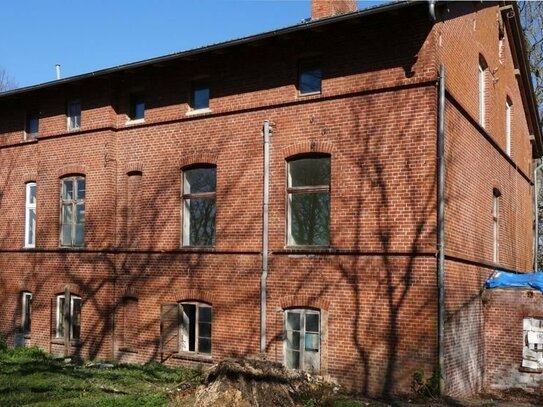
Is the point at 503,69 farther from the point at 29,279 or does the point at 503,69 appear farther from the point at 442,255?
the point at 29,279

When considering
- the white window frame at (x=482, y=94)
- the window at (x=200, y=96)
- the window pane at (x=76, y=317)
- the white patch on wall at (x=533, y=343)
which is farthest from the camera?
the window pane at (x=76, y=317)

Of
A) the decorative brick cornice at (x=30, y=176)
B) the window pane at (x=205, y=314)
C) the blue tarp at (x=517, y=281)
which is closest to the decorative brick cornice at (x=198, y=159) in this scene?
the window pane at (x=205, y=314)

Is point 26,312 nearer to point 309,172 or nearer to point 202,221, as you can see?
point 202,221

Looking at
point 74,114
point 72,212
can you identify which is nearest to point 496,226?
point 72,212

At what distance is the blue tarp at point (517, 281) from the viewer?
1375 centimetres

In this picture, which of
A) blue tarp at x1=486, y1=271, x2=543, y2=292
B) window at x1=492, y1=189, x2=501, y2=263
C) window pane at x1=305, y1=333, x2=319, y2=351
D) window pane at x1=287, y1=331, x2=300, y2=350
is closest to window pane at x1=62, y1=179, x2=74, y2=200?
window pane at x1=287, y1=331, x2=300, y2=350

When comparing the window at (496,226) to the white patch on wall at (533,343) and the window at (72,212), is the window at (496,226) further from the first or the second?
the window at (72,212)

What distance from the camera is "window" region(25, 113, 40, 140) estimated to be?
19.6 m

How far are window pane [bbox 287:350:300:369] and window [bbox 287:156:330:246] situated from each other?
228 centimetres

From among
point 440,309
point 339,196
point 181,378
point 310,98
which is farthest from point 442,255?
point 181,378

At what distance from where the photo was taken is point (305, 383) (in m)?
12.0

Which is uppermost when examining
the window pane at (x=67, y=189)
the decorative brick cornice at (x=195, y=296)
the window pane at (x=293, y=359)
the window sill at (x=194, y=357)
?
the window pane at (x=67, y=189)

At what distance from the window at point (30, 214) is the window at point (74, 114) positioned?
7.89 ft

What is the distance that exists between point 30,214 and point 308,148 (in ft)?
32.5
